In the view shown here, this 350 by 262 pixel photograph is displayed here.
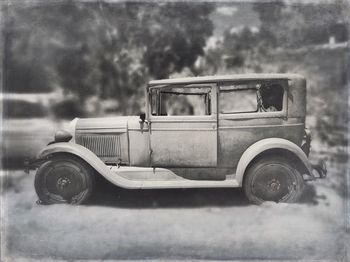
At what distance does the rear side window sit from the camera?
385cm

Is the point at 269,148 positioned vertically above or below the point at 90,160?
above

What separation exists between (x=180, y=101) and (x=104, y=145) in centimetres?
97

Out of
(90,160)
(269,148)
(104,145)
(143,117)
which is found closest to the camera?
(269,148)

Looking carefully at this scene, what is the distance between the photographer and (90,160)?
12.3 ft

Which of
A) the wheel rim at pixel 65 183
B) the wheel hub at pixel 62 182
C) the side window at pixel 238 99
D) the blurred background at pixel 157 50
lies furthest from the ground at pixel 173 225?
the side window at pixel 238 99

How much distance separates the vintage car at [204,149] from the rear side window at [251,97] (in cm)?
1

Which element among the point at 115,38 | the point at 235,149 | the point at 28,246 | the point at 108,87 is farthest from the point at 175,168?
the point at 28,246

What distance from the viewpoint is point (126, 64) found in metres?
3.86

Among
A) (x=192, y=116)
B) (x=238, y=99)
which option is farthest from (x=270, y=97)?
(x=192, y=116)

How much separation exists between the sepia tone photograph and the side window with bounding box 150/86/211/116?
0.6 inches

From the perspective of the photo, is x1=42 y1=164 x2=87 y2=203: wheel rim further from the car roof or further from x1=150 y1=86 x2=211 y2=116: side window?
the car roof

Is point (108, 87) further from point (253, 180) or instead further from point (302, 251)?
point (302, 251)

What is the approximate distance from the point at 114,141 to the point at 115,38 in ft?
3.66

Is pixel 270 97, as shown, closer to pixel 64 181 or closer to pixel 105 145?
pixel 105 145
